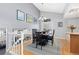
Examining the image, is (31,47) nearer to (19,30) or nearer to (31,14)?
(19,30)

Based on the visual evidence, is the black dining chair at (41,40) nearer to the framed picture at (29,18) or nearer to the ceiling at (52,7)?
the framed picture at (29,18)

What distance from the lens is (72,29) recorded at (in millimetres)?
1870

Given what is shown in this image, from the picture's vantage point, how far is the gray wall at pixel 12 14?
73.2 inches

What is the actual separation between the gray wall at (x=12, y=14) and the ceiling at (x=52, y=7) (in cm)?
8

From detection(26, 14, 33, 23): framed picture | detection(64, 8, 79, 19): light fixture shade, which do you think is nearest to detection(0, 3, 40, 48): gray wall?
detection(26, 14, 33, 23): framed picture

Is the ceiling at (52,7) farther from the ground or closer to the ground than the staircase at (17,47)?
farther from the ground

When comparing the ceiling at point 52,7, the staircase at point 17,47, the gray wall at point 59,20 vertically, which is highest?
the ceiling at point 52,7

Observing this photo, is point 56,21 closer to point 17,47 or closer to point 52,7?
point 52,7

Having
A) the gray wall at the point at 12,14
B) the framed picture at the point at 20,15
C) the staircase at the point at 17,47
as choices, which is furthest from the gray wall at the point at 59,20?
the staircase at the point at 17,47

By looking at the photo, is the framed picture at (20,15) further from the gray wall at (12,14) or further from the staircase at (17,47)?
the staircase at (17,47)

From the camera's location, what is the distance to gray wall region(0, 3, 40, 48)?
1859 millimetres

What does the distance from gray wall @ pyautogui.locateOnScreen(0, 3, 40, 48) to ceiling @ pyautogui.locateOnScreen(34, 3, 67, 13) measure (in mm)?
82

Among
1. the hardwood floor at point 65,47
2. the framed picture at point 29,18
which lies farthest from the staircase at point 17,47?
the hardwood floor at point 65,47

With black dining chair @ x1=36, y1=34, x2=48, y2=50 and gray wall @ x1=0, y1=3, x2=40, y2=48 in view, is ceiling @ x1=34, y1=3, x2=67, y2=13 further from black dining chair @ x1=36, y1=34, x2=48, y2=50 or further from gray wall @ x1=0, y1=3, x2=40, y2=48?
black dining chair @ x1=36, y1=34, x2=48, y2=50
